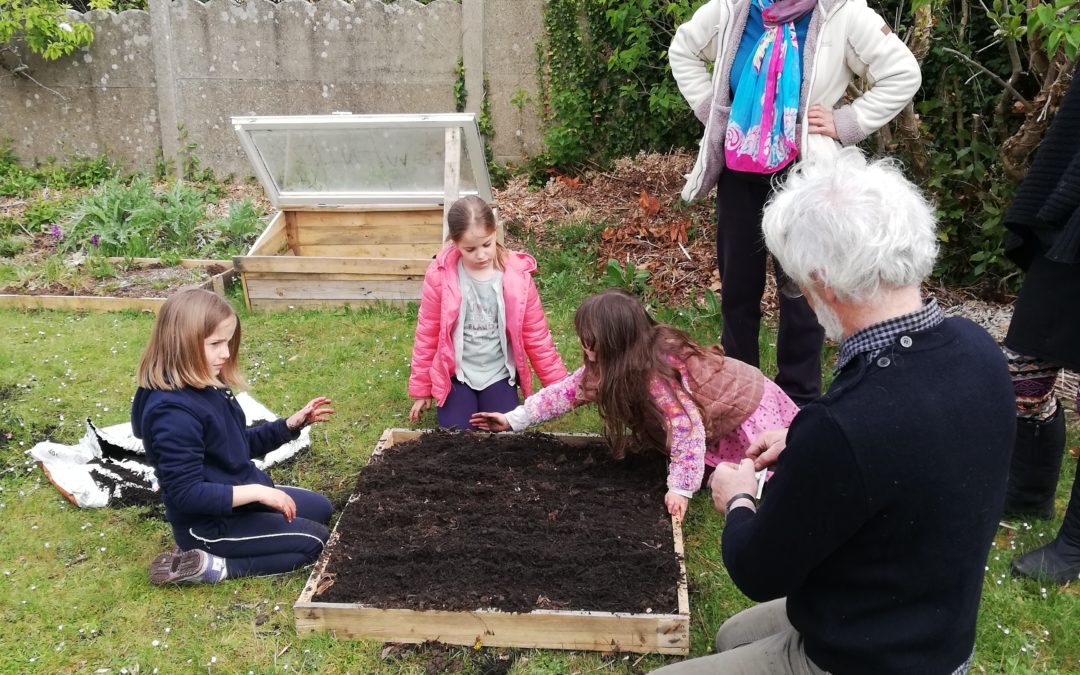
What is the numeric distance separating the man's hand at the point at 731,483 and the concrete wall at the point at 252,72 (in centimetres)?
722

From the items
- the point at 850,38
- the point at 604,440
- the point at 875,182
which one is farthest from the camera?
the point at 604,440

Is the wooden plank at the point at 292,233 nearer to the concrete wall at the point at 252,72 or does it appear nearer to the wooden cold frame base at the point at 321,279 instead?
the wooden cold frame base at the point at 321,279

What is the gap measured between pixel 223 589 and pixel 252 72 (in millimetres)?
7464

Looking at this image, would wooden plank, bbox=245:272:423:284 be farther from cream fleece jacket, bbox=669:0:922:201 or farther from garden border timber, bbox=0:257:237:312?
cream fleece jacket, bbox=669:0:922:201

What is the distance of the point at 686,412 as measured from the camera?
10.7 ft

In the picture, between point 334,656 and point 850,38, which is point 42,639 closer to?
point 334,656

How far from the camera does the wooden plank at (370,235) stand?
22.2 feet

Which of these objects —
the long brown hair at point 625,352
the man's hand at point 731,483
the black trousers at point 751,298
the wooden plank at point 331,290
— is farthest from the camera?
the wooden plank at point 331,290

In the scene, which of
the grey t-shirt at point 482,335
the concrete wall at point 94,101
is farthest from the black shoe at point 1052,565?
the concrete wall at point 94,101

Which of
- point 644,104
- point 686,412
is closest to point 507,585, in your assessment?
point 686,412

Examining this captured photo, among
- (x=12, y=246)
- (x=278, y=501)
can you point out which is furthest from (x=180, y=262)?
(x=278, y=501)

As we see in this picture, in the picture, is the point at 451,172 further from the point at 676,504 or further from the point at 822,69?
the point at 676,504

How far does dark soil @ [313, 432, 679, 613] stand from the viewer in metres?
2.85

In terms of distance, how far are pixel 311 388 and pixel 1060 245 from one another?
390cm
